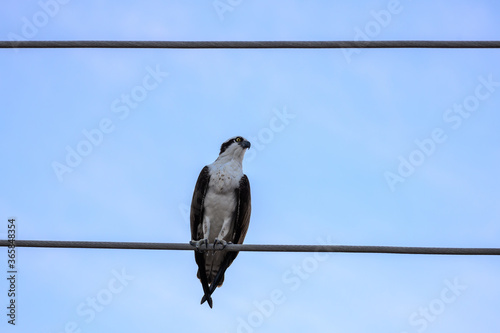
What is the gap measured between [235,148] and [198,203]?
3.00 feet

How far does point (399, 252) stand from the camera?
19.1 feet

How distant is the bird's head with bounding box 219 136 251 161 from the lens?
985 cm

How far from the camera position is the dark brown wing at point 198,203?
9469 millimetres

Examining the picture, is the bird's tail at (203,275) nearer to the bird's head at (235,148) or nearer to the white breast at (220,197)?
the white breast at (220,197)

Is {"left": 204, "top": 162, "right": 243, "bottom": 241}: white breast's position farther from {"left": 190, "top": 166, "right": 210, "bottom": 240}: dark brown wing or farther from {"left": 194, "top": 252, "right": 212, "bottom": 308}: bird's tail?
{"left": 194, "top": 252, "right": 212, "bottom": 308}: bird's tail

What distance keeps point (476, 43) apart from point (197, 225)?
4544 mm

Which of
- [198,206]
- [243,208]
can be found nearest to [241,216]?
[243,208]

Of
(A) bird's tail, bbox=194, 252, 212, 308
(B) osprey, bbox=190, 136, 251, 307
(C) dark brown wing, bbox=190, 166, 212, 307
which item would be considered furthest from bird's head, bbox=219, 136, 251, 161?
(A) bird's tail, bbox=194, 252, 212, 308

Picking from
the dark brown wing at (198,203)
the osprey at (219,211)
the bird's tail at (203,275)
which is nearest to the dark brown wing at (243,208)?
the osprey at (219,211)

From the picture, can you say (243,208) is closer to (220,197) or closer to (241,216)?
(241,216)

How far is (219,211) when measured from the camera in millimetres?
9414

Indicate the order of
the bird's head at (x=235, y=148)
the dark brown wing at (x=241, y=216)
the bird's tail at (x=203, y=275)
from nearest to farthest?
the bird's tail at (x=203, y=275)
the dark brown wing at (x=241, y=216)
the bird's head at (x=235, y=148)

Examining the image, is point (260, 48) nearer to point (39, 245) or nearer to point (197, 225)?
point (39, 245)

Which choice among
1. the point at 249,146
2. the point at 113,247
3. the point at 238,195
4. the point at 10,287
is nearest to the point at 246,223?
the point at 238,195
